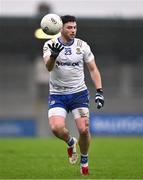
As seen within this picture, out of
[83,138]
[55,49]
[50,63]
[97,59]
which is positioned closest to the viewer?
[55,49]

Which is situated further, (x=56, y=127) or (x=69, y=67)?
(x=69, y=67)

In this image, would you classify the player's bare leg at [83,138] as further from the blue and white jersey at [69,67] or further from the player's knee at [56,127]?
the blue and white jersey at [69,67]

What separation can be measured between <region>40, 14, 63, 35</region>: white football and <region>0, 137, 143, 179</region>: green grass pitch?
2.45 m

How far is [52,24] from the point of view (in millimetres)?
14539

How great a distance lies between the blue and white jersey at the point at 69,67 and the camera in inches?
580

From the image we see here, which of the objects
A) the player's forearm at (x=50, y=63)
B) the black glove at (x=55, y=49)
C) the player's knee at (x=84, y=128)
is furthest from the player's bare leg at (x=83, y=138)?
the black glove at (x=55, y=49)

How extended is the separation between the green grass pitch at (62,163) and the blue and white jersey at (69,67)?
1498mm

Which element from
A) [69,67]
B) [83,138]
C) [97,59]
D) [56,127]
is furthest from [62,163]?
[97,59]

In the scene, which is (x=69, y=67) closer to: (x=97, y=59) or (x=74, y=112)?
(x=74, y=112)

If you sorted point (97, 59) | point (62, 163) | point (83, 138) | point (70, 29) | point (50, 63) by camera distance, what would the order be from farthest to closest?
1. point (97, 59)
2. point (62, 163)
3. point (83, 138)
4. point (70, 29)
5. point (50, 63)

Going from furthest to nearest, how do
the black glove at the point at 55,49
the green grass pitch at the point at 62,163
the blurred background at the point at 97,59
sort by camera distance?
1. the blurred background at the point at 97,59
2. the green grass pitch at the point at 62,163
3. the black glove at the point at 55,49

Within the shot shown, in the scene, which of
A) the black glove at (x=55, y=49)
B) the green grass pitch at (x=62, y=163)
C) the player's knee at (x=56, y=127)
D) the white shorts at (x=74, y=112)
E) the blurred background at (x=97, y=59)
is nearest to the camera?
the black glove at (x=55, y=49)

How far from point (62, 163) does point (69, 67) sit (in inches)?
122

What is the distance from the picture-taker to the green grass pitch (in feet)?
47.4
